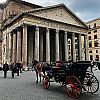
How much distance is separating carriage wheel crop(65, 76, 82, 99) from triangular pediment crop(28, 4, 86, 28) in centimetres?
2883

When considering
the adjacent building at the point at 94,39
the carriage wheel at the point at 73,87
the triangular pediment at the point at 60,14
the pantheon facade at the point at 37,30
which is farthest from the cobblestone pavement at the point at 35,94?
the adjacent building at the point at 94,39

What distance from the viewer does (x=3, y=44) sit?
1954 inches

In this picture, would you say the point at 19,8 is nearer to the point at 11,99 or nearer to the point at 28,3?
the point at 28,3

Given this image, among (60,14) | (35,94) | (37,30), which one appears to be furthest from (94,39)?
(35,94)

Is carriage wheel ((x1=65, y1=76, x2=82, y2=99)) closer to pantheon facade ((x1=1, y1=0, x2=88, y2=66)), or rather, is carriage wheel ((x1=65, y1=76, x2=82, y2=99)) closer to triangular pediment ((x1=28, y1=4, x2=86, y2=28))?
pantheon facade ((x1=1, y1=0, x2=88, y2=66))

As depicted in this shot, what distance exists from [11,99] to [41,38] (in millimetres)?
34452

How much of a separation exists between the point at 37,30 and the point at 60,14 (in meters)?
8.35

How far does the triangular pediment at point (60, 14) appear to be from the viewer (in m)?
37.9

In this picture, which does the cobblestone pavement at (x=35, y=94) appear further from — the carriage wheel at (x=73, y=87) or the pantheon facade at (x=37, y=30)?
the pantheon facade at (x=37, y=30)

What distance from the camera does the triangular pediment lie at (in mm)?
37878

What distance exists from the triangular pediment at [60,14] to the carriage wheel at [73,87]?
94.6 ft

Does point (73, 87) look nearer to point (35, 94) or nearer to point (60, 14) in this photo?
point (35, 94)

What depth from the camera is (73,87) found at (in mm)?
8023

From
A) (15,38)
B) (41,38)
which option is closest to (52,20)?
(41,38)
